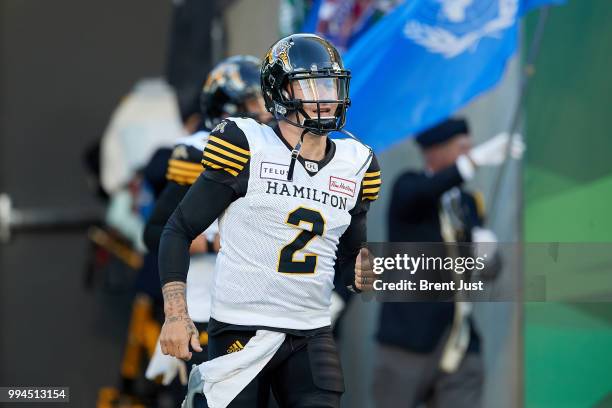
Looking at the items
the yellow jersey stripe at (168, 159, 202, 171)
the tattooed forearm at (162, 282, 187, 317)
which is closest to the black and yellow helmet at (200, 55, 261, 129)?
the yellow jersey stripe at (168, 159, 202, 171)

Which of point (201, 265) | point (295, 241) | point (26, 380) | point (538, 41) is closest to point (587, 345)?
point (538, 41)

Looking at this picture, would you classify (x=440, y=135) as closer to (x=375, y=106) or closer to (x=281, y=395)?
(x=375, y=106)

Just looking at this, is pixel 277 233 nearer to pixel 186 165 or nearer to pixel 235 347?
pixel 235 347

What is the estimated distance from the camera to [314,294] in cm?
453

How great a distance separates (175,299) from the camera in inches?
173

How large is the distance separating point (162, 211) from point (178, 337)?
1.27m

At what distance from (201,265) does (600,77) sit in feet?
7.90

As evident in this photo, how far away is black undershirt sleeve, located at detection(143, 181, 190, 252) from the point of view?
17.9ft

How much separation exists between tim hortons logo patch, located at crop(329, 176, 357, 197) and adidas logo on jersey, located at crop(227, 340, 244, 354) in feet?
2.09

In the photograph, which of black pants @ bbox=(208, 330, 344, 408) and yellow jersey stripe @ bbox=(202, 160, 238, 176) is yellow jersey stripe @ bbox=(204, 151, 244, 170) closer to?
yellow jersey stripe @ bbox=(202, 160, 238, 176)

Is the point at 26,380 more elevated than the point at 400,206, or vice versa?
the point at 400,206

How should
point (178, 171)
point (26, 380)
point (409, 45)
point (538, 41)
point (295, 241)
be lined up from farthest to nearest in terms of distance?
point (26, 380) < point (538, 41) < point (409, 45) < point (178, 171) < point (295, 241)

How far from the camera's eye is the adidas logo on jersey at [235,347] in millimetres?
4484

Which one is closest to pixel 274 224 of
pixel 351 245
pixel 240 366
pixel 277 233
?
pixel 277 233
